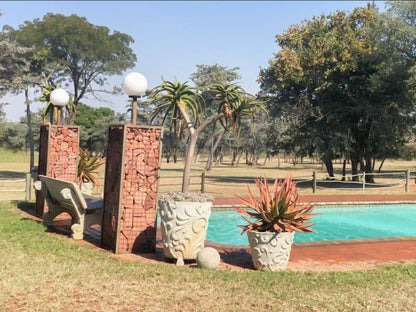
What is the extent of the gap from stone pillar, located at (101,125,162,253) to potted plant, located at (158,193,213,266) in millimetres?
659

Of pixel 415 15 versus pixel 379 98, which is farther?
pixel 379 98

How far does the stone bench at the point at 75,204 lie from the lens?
6574 mm

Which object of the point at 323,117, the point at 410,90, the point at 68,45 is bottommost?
the point at 323,117

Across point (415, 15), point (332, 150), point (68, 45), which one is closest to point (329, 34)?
point (415, 15)

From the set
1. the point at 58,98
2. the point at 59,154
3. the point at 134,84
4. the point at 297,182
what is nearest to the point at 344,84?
the point at 297,182

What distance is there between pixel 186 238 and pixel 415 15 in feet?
67.0

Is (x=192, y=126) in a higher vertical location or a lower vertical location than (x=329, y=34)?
lower

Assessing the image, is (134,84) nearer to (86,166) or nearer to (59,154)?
(59,154)

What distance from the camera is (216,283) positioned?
4.74m

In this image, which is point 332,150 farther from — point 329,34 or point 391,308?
point 391,308

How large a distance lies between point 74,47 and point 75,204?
21.8 metres

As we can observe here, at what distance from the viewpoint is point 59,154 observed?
9289mm

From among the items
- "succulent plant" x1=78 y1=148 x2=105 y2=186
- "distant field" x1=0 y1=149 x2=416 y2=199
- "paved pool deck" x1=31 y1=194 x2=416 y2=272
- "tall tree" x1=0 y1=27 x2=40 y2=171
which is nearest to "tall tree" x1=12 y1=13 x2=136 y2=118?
"tall tree" x1=0 y1=27 x2=40 y2=171

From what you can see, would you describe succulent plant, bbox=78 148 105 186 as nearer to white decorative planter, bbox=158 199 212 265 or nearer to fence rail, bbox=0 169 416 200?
fence rail, bbox=0 169 416 200
